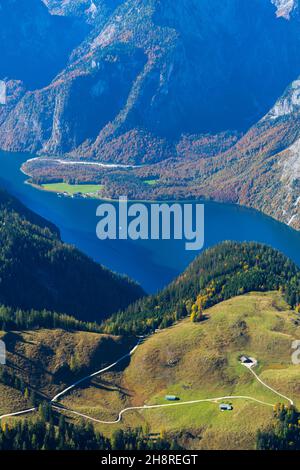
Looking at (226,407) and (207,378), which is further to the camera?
(207,378)

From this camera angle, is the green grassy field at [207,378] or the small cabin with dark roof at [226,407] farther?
the small cabin with dark roof at [226,407]

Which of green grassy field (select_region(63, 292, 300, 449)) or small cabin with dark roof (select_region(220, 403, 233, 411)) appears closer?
green grassy field (select_region(63, 292, 300, 449))

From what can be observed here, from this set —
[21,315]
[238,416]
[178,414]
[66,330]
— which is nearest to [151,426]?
[178,414]

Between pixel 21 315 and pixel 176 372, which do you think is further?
pixel 21 315

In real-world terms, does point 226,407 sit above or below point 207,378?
below

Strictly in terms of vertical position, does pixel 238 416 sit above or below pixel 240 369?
below
